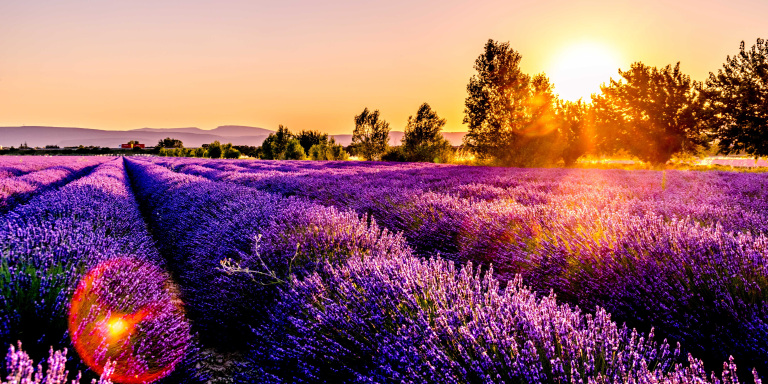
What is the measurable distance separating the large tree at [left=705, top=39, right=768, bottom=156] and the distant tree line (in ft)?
0.16

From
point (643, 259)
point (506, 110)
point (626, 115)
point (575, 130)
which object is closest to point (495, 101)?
point (506, 110)

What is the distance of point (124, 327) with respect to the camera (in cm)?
158

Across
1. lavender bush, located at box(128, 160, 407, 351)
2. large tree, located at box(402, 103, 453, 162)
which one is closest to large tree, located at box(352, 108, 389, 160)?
large tree, located at box(402, 103, 453, 162)

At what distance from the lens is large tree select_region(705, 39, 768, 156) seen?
19.5 meters

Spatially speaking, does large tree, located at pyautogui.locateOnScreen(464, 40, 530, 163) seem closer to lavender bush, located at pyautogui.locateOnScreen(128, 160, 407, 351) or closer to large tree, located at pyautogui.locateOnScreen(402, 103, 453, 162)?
large tree, located at pyautogui.locateOnScreen(402, 103, 453, 162)

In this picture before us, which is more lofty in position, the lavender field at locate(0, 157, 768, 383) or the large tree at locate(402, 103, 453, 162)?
the large tree at locate(402, 103, 453, 162)

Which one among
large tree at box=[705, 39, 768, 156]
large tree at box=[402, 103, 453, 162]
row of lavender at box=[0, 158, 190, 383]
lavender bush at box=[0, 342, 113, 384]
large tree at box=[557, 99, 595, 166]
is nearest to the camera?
lavender bush at box=[0, 342, 113, 384]

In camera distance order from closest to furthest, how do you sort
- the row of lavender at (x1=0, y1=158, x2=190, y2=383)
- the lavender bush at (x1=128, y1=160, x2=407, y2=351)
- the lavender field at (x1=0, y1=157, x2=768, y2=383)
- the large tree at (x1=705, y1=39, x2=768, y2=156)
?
the lavender field at (x1=0, y1=157, x2=768, y2=383) → the row of lavender at (x1=0, y1=158, x2=190, y2=383) → the lavender bush at (x1=128, y1=160, x2=407, y2=351) → the large tree at (x1=705, y1=39, x2=768, y2=156)

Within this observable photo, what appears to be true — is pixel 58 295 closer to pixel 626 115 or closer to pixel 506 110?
Answer: pixel 506 110

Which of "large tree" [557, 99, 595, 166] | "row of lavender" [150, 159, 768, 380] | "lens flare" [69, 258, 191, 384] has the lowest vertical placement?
"lens flare" [69, 258, 191, 384]

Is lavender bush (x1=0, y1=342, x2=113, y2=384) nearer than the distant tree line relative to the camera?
Yes

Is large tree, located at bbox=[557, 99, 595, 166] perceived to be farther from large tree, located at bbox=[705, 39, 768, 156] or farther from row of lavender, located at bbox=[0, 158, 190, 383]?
row of lavender, located at bbox=[0, 158, 190, 383]

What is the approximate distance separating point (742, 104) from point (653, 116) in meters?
4.55

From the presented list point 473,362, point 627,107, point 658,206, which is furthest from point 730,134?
point 473,362
